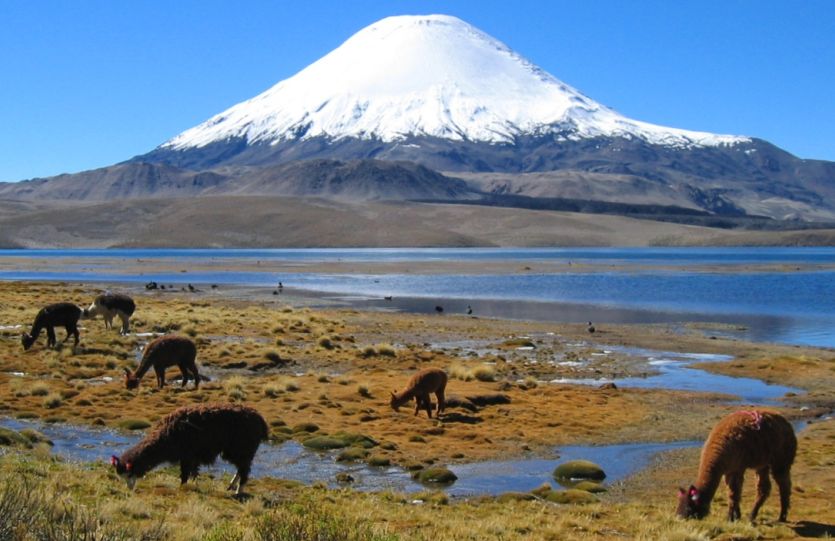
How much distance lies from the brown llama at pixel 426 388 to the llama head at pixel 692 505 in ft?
24.8

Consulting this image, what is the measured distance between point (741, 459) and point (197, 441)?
20.9ft

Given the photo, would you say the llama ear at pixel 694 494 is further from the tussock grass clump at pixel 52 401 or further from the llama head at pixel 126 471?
the tussock grass clump at pixel 52 401

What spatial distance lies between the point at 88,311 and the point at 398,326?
13.3m

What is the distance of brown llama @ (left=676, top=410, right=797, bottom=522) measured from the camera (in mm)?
9883

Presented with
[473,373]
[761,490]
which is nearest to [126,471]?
[761,490]

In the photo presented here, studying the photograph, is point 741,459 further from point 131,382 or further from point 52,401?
point 52,401

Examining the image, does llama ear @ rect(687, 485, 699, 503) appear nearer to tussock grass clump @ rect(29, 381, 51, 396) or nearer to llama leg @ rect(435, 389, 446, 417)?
llama leg @ rect(435, 389, 446, 417)

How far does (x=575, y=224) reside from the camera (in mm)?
196250

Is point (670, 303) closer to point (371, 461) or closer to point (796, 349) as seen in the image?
point (796, 349)

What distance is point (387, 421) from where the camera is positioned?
16734 mm

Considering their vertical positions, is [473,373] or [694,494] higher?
[694,494]

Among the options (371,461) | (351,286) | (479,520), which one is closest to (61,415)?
(371,461)

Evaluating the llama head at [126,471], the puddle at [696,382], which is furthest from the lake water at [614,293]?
the llama head at [126,471]

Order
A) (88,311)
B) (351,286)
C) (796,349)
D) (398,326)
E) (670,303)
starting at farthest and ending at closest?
1. (351,286)
2. (670,303)
3. (398,326)
4. (796,349)
5. (88,311)
